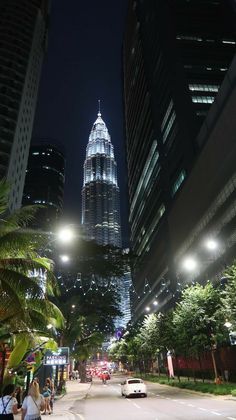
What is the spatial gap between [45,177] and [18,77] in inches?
2413

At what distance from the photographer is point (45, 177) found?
15538cm

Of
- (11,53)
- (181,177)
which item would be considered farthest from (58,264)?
(11,53)

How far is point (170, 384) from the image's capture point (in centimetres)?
4588

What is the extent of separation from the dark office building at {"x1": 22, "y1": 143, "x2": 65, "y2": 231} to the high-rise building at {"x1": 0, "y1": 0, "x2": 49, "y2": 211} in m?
47.7

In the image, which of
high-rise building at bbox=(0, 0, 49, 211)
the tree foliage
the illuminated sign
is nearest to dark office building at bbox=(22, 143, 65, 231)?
high-rise building at bbox=(0, 0, 49, 211)

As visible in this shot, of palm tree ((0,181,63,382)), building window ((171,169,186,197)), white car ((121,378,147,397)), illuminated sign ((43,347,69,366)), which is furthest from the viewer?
building window ((171,169,186,197))

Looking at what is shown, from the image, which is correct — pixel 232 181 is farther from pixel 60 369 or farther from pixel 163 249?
pixel 163 249

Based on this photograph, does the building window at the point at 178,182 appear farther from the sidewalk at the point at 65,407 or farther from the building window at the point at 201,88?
the sidewalk at the point at 65,407

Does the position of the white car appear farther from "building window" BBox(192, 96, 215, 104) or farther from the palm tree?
"building window" BBox(192, 96, 215, 104)

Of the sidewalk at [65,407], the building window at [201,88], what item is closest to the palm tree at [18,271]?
the sidewalk at [65,407]

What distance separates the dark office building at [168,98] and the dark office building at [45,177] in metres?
36.1

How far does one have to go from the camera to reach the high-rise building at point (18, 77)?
87.5 metres

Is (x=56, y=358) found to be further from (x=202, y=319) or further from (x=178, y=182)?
(x=178, y=182)

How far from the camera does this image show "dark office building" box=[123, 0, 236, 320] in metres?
84.2
